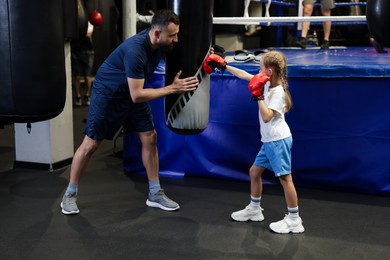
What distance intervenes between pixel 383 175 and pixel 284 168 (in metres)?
1.01

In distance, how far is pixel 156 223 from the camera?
2.88 meters

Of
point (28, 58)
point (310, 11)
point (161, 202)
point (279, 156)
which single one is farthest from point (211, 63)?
point (310, 11)

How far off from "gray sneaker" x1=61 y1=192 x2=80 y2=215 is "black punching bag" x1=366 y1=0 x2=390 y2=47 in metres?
2.07

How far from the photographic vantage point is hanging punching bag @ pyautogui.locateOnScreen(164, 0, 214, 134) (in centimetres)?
235

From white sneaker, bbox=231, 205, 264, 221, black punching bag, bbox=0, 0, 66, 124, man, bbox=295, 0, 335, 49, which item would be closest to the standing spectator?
man, bbox=295, 0, 335, 49

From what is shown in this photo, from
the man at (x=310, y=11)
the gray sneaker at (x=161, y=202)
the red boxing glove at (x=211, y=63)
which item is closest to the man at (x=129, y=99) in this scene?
the gray sneaker at (x=161, y=202)

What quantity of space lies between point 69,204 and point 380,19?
2.13 metres

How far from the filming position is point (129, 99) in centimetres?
299

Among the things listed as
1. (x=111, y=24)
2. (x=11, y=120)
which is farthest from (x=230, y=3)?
(x=111, y=24)

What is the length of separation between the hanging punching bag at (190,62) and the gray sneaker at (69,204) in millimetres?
918

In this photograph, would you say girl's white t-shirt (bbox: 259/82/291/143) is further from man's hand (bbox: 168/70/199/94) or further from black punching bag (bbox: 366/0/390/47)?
black punching bag (bbox: 366/0/390/47)

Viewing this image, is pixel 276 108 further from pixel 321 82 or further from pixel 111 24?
pixel 111 24

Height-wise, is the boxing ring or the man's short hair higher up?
the man's short hair

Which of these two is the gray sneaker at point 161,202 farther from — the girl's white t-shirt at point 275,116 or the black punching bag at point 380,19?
the black punching bag at point 380,19
